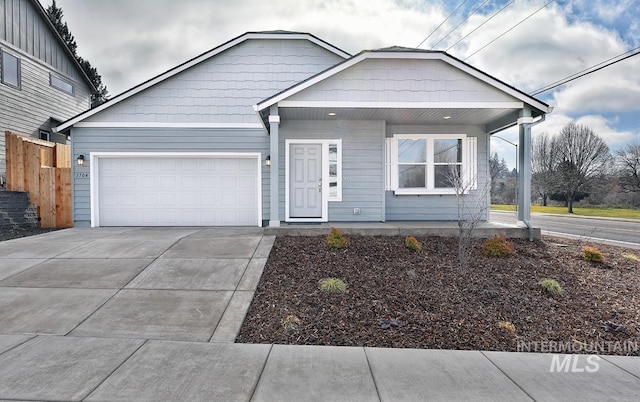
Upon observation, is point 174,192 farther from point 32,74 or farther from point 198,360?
point 32,74

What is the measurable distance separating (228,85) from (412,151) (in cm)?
562

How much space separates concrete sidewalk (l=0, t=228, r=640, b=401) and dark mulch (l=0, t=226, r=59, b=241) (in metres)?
4.31

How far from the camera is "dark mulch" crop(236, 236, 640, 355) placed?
373 centimetres

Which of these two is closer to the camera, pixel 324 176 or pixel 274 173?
pixel 274 173

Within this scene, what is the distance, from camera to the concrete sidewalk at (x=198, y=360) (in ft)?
8.63

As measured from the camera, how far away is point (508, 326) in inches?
156

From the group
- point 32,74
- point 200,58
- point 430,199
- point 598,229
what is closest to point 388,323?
point 430,199

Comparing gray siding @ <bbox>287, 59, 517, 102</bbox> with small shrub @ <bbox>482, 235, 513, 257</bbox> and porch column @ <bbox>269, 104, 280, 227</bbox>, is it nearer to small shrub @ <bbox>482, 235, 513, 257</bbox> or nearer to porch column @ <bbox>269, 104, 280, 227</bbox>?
porch column @ <bbox>269, 104, 280, 227</bbox>

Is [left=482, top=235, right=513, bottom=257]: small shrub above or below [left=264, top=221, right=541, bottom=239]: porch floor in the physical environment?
below

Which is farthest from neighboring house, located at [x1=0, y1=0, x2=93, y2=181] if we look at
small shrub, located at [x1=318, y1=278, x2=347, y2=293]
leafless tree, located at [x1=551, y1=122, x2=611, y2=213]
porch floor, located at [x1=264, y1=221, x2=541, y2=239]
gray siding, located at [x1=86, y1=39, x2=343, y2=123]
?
leafless tree, located at [x1=551, y1=122, x2=611, y2=213]

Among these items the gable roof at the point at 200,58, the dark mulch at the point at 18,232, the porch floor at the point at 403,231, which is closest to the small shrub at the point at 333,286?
the porch floor at the point at 403,231

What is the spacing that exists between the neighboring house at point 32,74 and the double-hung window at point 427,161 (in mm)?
12564

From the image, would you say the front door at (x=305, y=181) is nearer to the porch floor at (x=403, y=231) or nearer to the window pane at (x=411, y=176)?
the porch floor at (x=403, y=231)

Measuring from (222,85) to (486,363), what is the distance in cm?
913
